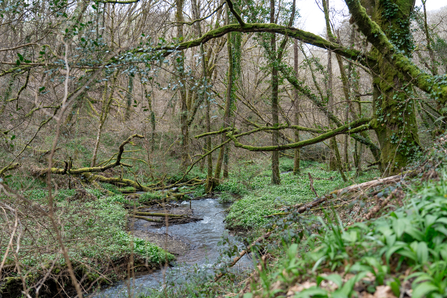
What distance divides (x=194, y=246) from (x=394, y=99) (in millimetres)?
5426

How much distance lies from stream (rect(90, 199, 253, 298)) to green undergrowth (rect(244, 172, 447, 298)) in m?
2.50

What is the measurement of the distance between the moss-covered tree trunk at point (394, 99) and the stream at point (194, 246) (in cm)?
340

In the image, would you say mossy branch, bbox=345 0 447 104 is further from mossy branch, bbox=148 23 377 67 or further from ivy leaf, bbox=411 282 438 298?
ivy leaf, bbox=411 282 438 298

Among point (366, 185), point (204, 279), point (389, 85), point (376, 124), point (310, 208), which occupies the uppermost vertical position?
point (389, 85)

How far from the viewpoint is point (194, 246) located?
725 cm

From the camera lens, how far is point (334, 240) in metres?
2.11

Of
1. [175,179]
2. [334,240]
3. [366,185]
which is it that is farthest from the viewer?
[175,179]

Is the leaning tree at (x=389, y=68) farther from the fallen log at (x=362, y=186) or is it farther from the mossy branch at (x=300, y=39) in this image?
the fallen log at (x=362, y=186)

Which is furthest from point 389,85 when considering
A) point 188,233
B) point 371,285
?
point 188,233

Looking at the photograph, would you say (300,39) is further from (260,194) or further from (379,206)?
(260,194)

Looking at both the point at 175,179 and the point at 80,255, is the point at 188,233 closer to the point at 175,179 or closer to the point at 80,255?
the point at 80,255

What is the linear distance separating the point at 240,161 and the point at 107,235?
8382mm

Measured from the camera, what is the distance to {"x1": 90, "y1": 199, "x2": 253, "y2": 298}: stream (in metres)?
→ 5.03

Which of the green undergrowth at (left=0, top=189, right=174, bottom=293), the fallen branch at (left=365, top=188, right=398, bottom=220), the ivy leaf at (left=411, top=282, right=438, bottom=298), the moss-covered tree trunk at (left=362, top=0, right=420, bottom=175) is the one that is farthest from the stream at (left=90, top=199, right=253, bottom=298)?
the moss-covered tree trunk at (left=362, top=0, right=420, bottom=175)
